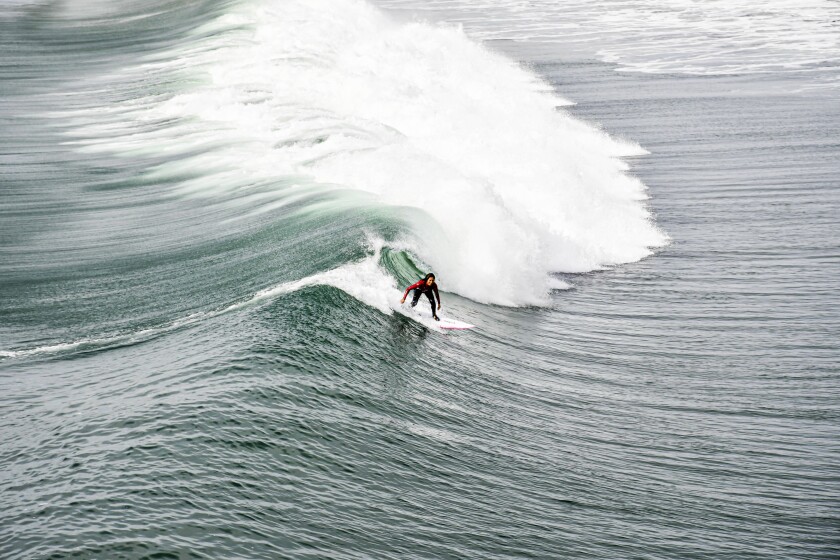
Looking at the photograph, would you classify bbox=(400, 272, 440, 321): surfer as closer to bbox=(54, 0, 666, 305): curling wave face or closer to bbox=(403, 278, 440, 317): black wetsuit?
bbox=(403, 278, 440, 317): black wetsuit

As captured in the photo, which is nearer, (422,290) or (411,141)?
(422,290)

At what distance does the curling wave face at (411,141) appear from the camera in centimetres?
2311

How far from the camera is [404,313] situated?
56.5ft

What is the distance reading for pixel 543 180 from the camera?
31.0m

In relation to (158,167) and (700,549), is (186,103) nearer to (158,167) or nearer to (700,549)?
(158,167)

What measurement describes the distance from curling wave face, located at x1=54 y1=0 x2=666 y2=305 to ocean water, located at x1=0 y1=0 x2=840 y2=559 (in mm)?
139

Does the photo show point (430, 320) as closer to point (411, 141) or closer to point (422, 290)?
point (422, 290)

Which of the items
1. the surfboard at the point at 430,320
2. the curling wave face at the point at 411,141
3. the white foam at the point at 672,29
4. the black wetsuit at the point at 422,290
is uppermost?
the white foam at the point at 672,29

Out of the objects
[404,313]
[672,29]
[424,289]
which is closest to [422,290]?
[424,289]

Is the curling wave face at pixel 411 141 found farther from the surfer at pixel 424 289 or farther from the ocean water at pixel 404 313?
the surfer at pixel 424 289

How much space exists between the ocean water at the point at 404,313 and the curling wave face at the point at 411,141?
0.14 meters

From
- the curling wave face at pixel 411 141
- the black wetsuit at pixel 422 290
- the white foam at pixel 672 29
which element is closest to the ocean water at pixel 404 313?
the curling wave face at pixel 411 141

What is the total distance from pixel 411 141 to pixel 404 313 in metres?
16.4

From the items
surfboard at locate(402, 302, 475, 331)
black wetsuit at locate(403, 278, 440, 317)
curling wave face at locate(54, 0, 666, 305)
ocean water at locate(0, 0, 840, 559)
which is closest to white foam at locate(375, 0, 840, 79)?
ocean water at locate(0, 0, 840, 559)
